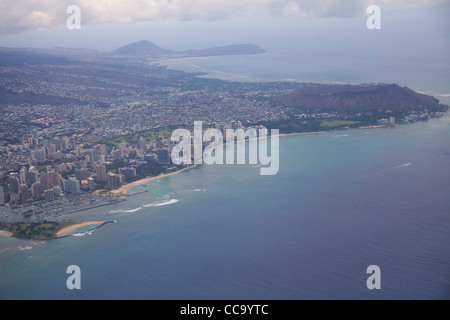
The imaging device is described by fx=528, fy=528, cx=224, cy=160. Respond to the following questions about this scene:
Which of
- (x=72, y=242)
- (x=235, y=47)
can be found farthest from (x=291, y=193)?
(x=235, y=47)

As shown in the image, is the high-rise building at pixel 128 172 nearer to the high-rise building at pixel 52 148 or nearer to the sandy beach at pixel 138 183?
the sandy beach at pixel 138 183

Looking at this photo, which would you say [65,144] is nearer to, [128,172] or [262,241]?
[128,172]

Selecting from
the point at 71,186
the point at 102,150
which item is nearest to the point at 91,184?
the point at 71,186

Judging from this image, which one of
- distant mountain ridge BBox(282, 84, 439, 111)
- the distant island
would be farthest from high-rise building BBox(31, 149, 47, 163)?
distant mountain ridge BBox(282, 84, 439, 111)

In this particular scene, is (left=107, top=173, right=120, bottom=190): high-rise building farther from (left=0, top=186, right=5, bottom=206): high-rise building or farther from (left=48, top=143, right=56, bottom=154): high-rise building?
(left=48, top=143, right=56, bottom=154): high-rise building

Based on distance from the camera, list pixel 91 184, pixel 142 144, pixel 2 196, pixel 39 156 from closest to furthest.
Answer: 1. pixel 2 196
2. pixel 91 184
3. pixel 39 156
4. pixel 142 144

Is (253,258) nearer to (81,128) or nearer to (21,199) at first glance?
(21,199)
